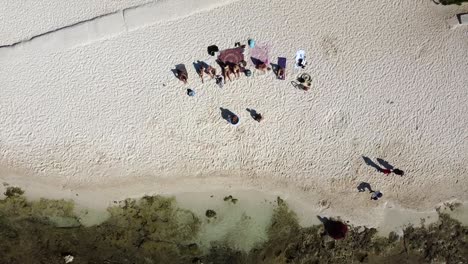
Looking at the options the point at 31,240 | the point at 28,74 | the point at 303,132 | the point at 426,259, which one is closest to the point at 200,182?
the point at 303,132

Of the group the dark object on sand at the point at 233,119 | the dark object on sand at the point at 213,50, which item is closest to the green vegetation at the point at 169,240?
the dark object on sand at the point at 233,119

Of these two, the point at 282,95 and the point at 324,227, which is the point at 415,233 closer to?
the point at 324,227

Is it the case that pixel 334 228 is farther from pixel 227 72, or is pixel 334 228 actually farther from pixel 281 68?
pixel 227 72

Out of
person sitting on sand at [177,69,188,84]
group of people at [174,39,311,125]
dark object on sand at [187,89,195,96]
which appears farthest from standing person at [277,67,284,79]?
person sitting on sand at [177,69,188,84]

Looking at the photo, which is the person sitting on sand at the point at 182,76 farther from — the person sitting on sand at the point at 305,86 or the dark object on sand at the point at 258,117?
the person sitting on sand at the point at 305,86

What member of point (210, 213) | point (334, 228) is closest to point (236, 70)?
point (210, 213)

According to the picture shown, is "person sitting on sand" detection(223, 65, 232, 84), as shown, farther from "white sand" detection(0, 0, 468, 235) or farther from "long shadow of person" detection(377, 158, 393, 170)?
"long shadow of person" detection(377, 158, 393, 170)

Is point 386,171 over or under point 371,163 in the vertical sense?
under
